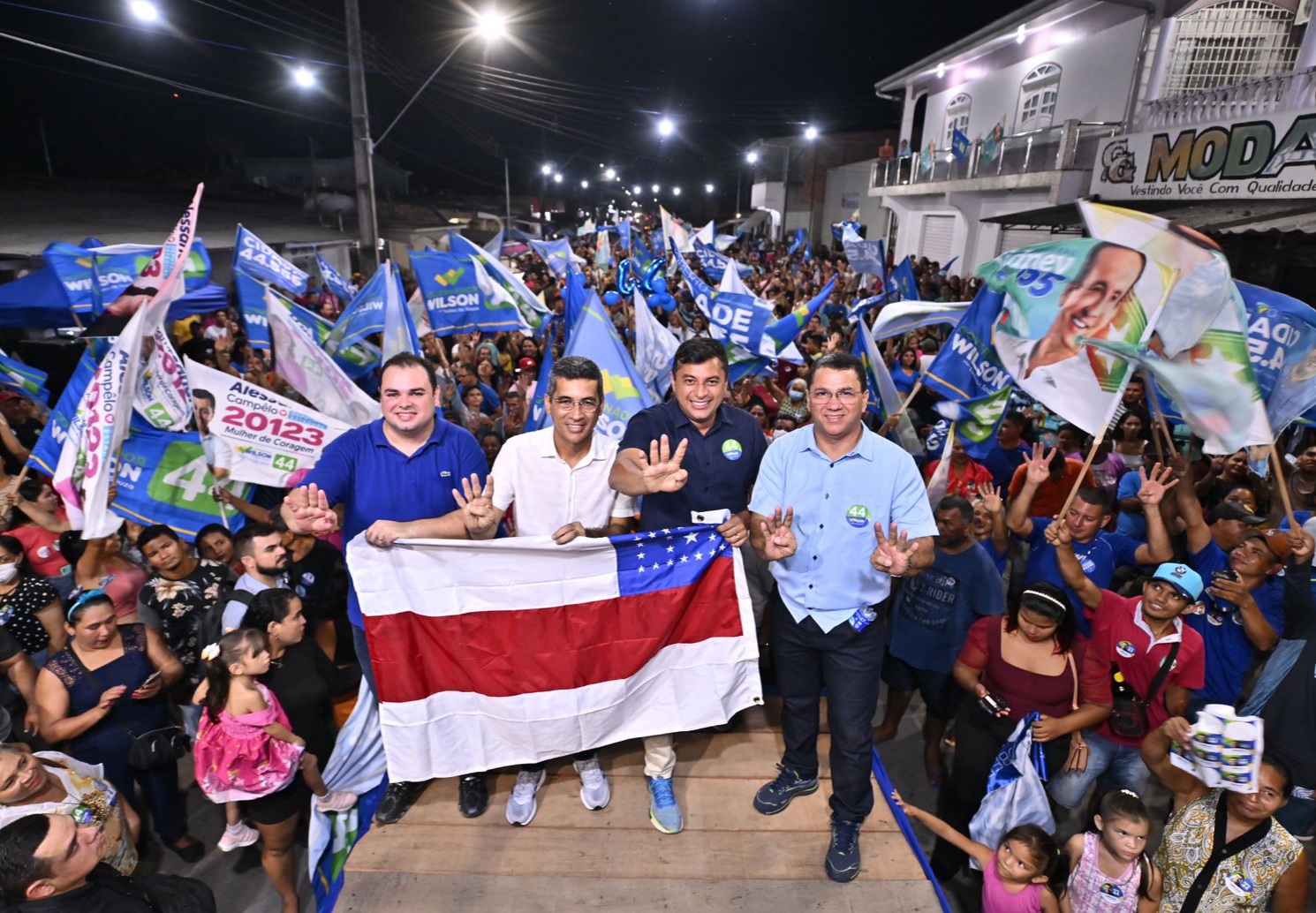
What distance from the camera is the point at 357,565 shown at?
3283 millimetres

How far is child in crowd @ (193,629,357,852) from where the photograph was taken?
10.7 feet

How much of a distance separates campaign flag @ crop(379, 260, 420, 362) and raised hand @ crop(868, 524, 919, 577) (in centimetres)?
550

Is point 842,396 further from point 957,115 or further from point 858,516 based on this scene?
point 957,115

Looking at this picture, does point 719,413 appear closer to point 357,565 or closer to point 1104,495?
point 357,565

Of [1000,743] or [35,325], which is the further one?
[35,325]

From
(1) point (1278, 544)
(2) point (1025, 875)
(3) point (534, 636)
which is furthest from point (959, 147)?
(3) point (534, 636)

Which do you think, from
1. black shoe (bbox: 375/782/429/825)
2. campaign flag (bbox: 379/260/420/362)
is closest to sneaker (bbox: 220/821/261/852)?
black shoe (bbox: 375/782/429/825)

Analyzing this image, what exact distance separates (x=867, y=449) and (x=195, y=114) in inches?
1740

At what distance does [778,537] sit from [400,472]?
6.05ft

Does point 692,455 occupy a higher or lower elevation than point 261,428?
higher

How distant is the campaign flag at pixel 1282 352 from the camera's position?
397cm

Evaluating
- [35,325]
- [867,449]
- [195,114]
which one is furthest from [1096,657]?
[195,114]

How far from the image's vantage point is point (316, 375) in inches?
249

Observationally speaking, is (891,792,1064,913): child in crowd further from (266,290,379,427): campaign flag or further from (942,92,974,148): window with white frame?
(942,92,974,148): window with white frame
